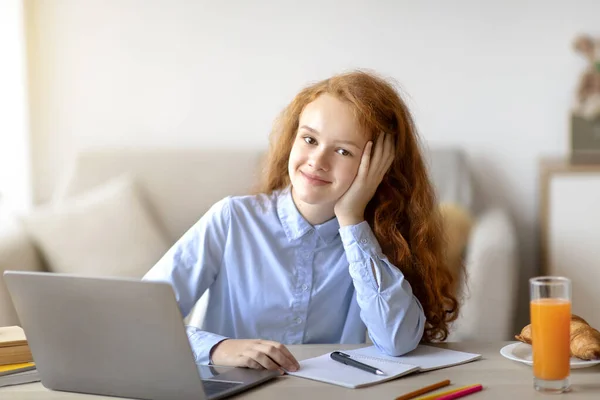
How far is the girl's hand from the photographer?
1.55 m

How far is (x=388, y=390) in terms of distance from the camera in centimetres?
116

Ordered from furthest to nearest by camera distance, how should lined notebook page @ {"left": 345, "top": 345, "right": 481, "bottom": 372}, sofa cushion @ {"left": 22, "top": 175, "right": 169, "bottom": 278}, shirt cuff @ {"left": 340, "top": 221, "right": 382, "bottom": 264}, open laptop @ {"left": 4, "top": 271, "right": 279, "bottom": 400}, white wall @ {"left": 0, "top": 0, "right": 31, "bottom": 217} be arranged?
white wall @ {"left": 0, "top": 0, "right": 31, "bottom": 217}, sofa cushion @ {"left": 22, "top": 175, "right": 169, "bottom": 278}, shirt cuff @ {"left": 340, "top": 221, "right": 382, "bottom": 264}, lined notebook page @ {"left": 345, "top": 345, "right": 481, "bottom": 372}, open laptop @ {"left": 4, "top": 271, "right": 279, "bottom": 400}

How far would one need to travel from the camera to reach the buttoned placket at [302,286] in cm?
163

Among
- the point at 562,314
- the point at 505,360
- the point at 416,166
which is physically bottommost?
the point at 505,360

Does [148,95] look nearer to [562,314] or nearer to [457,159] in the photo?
[457,159]

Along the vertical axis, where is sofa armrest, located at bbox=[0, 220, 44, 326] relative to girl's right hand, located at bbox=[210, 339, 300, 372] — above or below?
below

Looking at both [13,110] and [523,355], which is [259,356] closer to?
[523,355]

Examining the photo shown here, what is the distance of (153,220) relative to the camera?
10.0ft

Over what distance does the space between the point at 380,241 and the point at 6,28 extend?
216 cm

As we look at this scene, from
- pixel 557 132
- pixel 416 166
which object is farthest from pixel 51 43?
pixel 416 166

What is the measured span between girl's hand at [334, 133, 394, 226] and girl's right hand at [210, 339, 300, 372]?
34 centimetres

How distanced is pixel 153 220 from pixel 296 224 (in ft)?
4.93

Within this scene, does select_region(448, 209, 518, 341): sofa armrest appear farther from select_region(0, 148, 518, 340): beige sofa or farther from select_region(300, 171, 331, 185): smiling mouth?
select_region(300, 171, 331, 185): smiling mouth

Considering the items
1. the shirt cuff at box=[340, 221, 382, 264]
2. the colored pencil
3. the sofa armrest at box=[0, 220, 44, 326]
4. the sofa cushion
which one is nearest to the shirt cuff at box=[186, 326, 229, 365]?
the shirt cuff at box=[340, 221, 382, 264]
